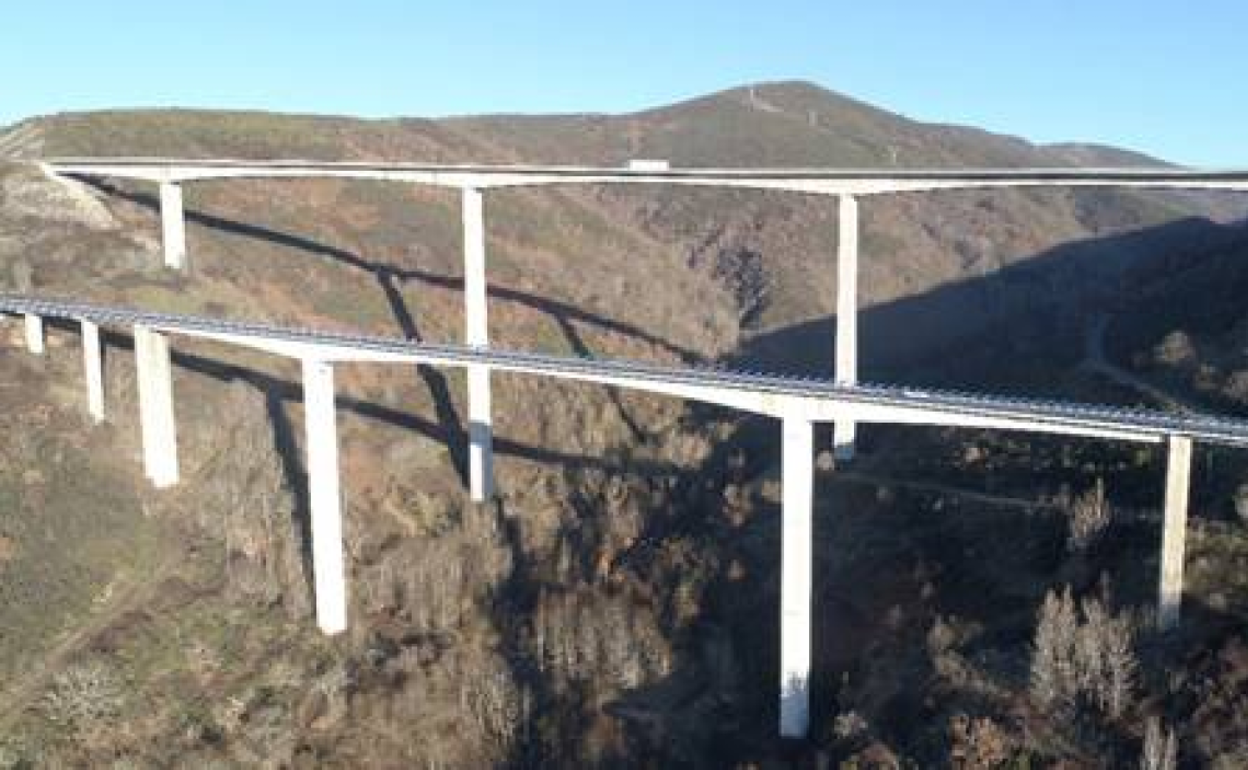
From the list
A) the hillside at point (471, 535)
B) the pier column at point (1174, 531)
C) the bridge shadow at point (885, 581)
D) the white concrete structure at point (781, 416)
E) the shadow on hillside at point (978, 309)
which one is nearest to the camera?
the pier column at point (1174, 531)

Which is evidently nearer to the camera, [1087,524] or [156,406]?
[1087,524]

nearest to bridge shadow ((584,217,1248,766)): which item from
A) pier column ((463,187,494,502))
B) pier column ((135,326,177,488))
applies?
pier column ((463,187,494,502))

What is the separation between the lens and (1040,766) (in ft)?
122

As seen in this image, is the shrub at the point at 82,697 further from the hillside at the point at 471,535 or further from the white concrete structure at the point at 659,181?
the white concrete structure at the point at 659,181

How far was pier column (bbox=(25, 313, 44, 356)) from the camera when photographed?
6744cm

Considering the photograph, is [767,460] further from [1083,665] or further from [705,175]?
[1083,665]

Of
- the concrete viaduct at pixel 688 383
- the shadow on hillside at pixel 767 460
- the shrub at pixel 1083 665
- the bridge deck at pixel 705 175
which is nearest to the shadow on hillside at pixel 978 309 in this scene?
the shadow on hillside at pixel 767 460

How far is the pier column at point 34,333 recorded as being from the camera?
67.4m

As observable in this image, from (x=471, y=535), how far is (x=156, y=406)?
59.2ft

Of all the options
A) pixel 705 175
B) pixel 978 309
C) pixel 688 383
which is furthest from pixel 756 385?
pixel 978 309

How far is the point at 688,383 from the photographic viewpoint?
4950cm

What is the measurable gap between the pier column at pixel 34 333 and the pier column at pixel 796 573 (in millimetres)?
44140

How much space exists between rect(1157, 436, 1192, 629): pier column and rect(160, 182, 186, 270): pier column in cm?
6625

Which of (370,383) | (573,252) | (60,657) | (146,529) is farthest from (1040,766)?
(573,252)
